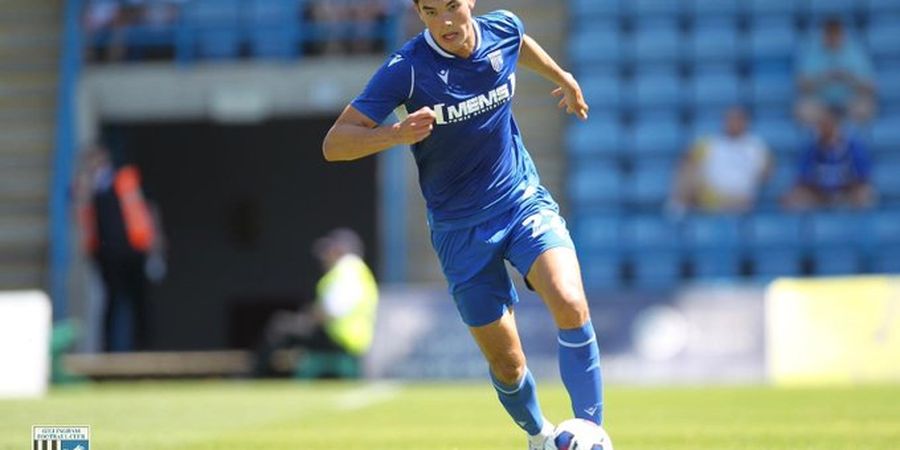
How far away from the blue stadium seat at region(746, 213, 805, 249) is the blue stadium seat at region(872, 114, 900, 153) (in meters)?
1.48

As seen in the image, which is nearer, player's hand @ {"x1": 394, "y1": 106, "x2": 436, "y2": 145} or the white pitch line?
player's hand @ {"x1": 394, "y1": 106, "x2": 436, "y2": 145}

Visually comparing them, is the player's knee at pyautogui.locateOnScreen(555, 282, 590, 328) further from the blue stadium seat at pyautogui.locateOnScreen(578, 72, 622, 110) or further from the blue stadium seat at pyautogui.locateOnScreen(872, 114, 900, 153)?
the blue stadium seat at pyautogui.locateOnScreen(578, 72, 622, 110)

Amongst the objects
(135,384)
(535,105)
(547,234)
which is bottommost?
(135,384)

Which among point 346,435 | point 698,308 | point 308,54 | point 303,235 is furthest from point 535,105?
point 346,435

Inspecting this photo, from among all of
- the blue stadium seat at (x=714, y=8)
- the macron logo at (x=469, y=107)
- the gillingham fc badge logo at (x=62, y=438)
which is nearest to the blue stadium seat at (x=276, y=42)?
the blue stadium seat at (x=714, y=8)

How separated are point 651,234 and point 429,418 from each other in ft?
27.1

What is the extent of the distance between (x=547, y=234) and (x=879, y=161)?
12.9m

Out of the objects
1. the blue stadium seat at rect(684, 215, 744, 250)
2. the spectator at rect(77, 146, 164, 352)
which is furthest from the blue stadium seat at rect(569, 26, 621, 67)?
the spectator at rect(77, 146, 164, 352)

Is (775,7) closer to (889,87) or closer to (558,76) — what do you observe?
(889,87)

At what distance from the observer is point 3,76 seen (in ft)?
73.0

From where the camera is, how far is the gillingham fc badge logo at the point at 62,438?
17.6 feet

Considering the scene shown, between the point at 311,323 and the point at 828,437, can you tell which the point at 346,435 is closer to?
the point at 828,437

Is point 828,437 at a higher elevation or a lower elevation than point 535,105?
lower

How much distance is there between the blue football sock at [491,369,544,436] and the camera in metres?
7.36
